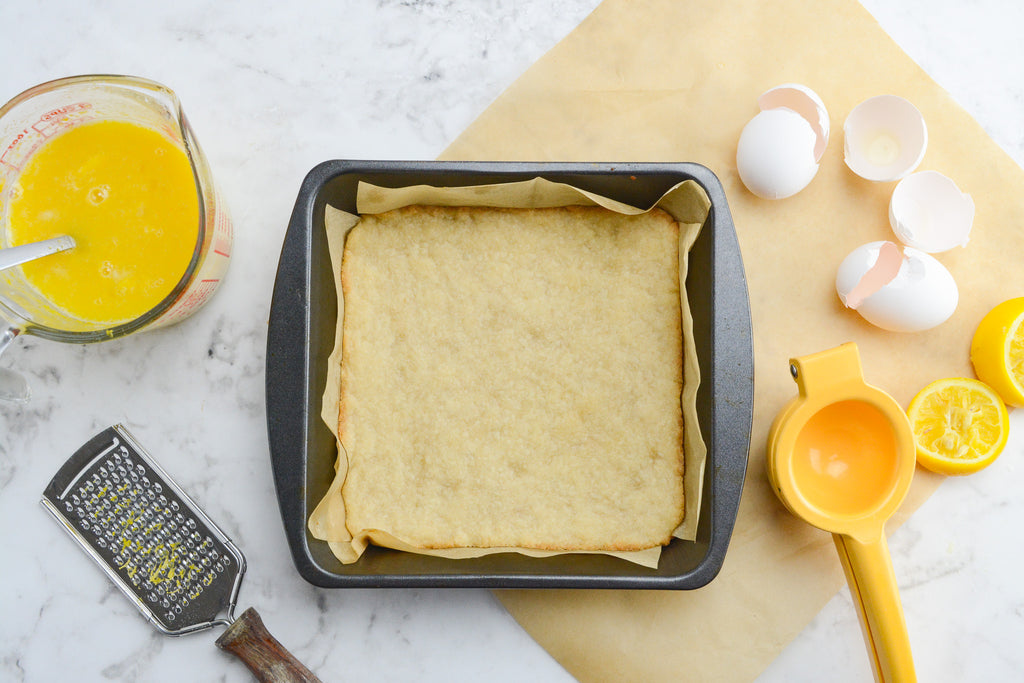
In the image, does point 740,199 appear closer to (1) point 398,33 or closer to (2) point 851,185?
(2) point 851,185

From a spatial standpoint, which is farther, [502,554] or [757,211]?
[757,211]

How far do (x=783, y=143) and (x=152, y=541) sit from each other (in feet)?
3.83

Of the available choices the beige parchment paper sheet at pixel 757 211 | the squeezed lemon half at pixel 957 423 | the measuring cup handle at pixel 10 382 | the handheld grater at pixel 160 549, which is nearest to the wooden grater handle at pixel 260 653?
the handheld grater at pixel 160 549

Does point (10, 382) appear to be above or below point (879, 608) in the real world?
above

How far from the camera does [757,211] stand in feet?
3.72

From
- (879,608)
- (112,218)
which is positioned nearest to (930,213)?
(879,608)

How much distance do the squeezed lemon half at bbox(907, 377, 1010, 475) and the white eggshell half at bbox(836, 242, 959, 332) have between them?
11 centimetres

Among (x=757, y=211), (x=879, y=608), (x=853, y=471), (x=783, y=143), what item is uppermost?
(x=783, y=143)

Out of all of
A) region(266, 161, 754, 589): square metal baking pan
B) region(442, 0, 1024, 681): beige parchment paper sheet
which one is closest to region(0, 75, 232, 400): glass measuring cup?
region(266, 161, 754, 589): square metal baking pan

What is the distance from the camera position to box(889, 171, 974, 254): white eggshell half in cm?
109

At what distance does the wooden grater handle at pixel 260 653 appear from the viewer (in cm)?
108

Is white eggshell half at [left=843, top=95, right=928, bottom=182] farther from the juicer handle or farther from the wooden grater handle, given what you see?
the wooden grater handle

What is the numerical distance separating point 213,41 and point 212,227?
430 millimetres

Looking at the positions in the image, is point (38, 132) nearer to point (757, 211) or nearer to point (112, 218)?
point (112, 218)
